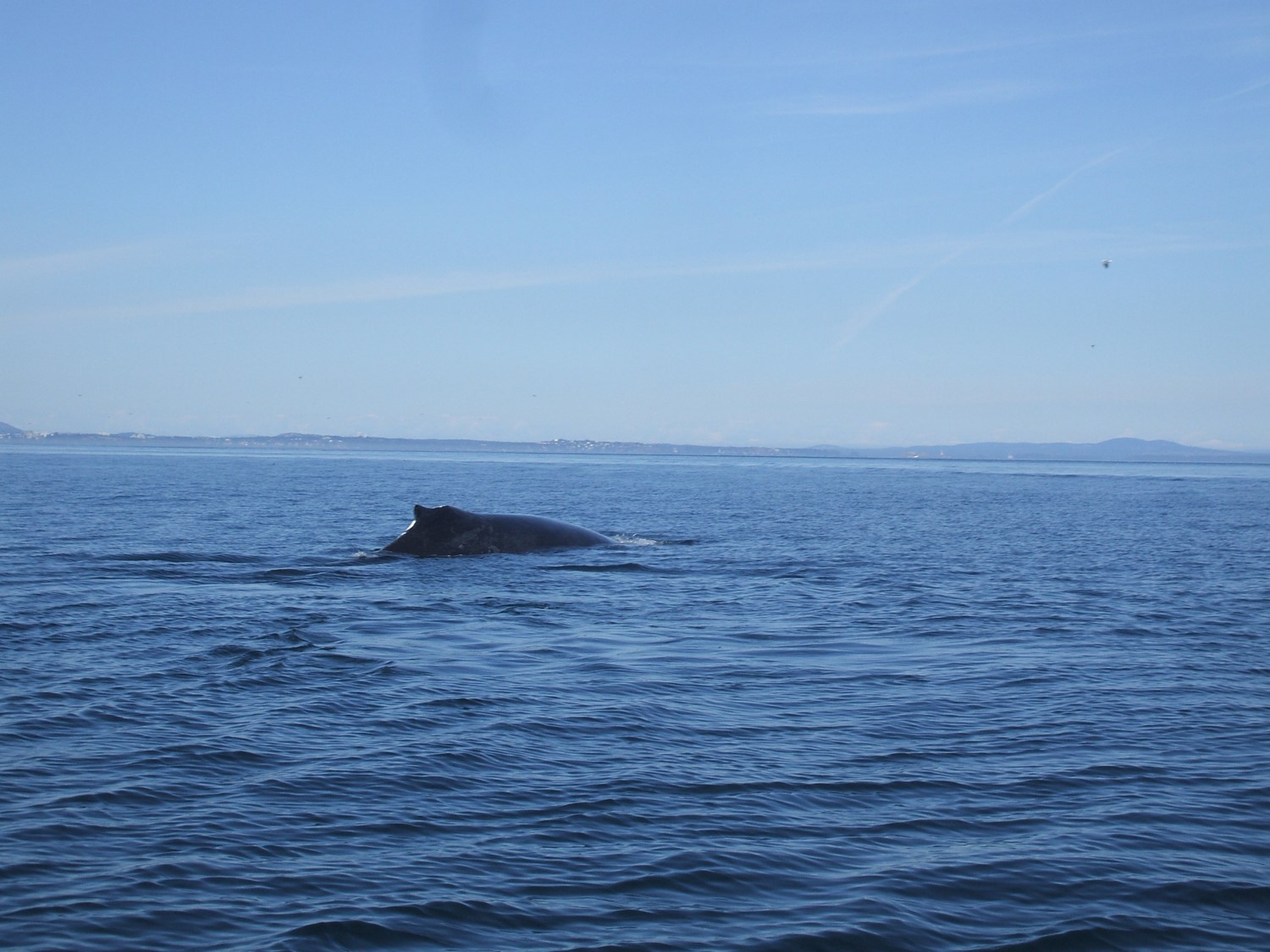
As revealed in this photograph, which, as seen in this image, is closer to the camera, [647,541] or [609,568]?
[609,568]

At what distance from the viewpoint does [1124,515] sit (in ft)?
189

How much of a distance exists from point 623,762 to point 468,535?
1852cm

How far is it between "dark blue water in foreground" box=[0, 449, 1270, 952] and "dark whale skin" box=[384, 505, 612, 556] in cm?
299

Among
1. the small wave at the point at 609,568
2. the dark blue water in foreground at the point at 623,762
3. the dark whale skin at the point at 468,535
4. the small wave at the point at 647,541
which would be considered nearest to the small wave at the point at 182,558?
the dark blue water in foreground at the point at 623,762

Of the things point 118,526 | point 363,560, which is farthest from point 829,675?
point 118,526

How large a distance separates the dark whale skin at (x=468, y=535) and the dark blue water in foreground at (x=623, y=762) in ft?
9.82

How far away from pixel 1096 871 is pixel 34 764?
8490 millimetres

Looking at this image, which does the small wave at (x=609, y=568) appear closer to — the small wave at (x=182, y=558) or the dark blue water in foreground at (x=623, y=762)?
the dark blue water in foreground at (x=623, y=762)

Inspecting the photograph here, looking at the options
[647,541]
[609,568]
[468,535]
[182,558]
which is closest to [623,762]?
[609,568]

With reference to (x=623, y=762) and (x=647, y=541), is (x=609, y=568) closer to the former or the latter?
(x=647, y=541)

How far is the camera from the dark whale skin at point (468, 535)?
1145 inches

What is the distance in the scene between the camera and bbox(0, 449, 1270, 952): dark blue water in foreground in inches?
309

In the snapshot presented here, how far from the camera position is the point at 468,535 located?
1153 inches

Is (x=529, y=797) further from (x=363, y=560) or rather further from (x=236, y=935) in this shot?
(x=363, y=560)
